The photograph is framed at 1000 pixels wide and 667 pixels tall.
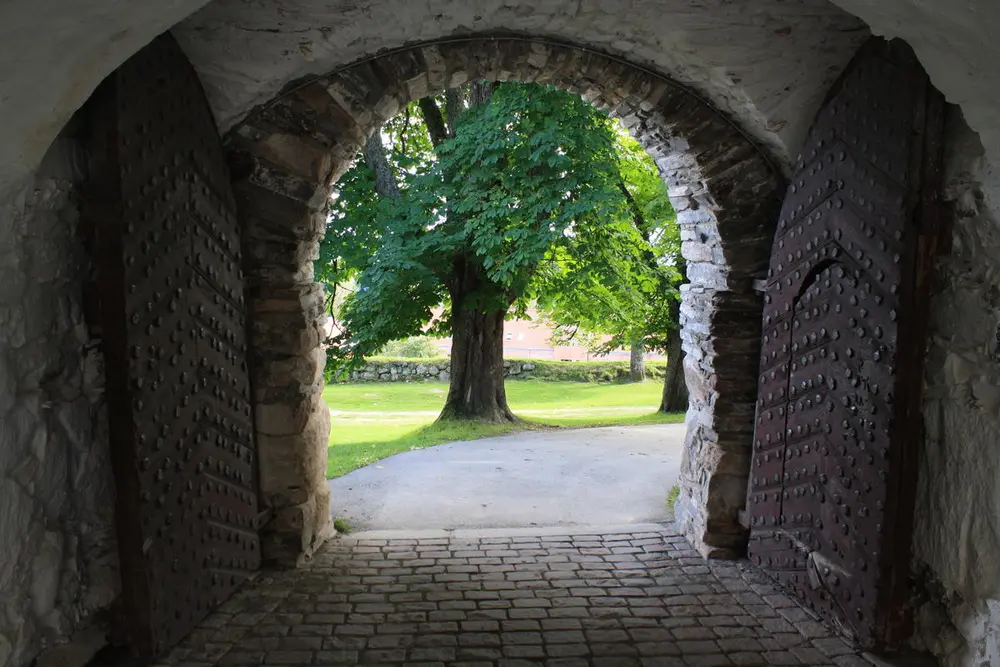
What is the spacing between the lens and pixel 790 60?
3436 mm

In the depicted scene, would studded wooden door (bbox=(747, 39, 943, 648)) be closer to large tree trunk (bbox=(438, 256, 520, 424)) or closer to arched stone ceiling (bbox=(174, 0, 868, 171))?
arched stone ceiling (bbox=(174, 0, 868, 171))

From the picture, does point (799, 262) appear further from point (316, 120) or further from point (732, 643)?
point (316, 120)

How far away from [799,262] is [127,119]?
9.78 feet

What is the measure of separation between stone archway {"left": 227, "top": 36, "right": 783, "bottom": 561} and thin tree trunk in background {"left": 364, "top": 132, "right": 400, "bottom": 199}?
14.0ft

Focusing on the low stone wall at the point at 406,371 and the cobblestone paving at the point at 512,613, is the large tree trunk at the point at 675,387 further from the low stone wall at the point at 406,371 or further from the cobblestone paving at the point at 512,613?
the cobblestone paving at the point at 512,613

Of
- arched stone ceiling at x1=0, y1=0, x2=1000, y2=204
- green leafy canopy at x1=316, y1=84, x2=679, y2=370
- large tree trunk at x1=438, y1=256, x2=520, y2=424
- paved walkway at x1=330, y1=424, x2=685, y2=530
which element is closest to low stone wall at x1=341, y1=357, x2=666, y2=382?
large tree trunk at x1=438, y1=256, x2=520, y2=424

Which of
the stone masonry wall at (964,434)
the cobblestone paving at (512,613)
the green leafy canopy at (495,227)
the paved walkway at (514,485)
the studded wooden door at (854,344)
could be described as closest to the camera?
the stone masonry wall at (964,434)

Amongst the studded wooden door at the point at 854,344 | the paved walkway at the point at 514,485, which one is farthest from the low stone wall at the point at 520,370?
the studded wooden door at the point at 854,344

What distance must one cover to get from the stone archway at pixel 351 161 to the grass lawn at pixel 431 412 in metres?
2.28

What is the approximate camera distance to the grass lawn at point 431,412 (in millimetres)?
7891

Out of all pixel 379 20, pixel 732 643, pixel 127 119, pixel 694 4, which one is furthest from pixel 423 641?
pixel 694 4

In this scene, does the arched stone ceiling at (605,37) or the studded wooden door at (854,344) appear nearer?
the studded wooden door at (854,344)

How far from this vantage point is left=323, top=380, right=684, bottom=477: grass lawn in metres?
7.89

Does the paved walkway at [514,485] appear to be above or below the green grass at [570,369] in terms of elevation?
below
